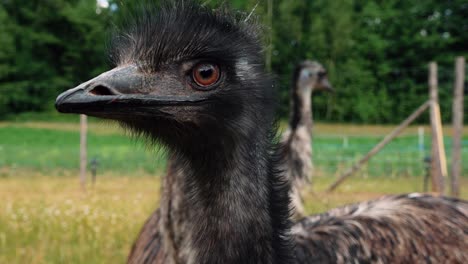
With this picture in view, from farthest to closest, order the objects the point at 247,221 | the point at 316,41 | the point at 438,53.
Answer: the point at 438,53 < the point at 316,41 < the point at 247,221

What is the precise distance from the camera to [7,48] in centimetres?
1066

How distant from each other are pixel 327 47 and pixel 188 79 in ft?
37.3

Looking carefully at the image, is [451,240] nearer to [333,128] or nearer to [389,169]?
[333,128]

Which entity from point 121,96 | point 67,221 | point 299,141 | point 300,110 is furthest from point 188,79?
point 67,221

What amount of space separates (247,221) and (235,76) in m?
0.35

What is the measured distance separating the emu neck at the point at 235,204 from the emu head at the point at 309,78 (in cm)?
323

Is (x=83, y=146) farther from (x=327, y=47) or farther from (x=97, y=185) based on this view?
(x=327, y=47)

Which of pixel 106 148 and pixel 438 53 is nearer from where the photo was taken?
pixel 106 148

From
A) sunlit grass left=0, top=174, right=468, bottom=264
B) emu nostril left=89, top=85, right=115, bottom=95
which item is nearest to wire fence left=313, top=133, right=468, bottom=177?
sunlit grass left=0, top=174, right=468, bottom=264

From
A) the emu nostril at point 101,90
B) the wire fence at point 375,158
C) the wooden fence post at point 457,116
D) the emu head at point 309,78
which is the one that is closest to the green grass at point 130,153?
the wire fence at point 375,158

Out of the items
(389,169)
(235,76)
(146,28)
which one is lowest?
(389,169)

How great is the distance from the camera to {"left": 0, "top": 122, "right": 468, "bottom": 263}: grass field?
13.1 ft

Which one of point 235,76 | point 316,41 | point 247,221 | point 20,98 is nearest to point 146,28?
point 235,76

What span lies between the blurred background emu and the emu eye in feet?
1.07
